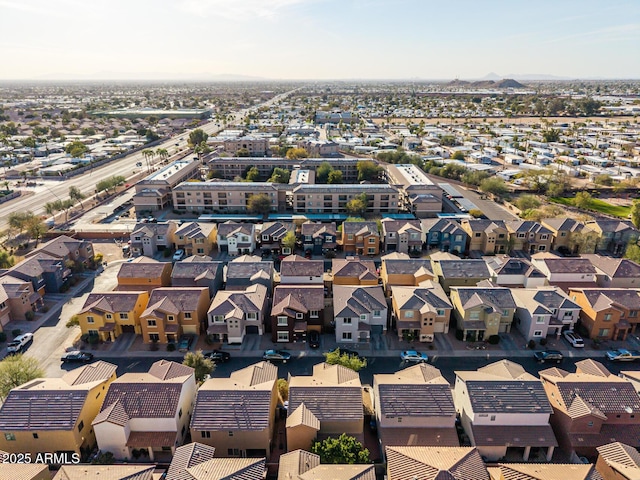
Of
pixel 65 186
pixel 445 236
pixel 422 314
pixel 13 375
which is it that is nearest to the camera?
pixel 13 375

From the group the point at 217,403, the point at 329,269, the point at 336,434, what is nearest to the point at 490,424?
the point at 336,434

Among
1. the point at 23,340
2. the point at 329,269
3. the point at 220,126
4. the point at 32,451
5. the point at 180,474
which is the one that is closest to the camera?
the point at 180,474

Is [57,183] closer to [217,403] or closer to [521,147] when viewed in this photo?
[217,403]

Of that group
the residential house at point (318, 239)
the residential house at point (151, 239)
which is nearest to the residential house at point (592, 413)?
the residential house at point (318, 239)

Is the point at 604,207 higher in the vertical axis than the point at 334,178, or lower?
lower

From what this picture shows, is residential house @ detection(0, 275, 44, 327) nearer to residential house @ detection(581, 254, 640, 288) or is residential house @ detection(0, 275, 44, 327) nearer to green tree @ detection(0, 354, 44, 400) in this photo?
green tree @ detection(0, 354, 44, 400)

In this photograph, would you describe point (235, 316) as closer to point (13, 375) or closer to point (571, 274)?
point (13, 375)

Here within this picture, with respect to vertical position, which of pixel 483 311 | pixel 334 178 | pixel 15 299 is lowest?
pixel 15 299

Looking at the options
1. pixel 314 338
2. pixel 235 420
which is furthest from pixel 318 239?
pixel 235 420
